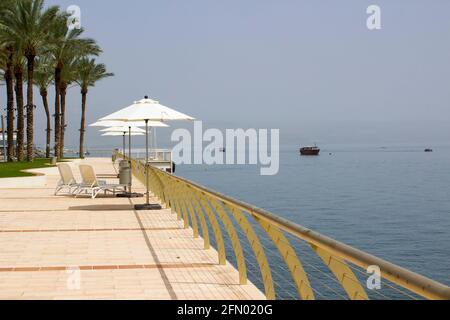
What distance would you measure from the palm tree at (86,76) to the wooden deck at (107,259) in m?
53.3

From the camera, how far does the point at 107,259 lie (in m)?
9.06

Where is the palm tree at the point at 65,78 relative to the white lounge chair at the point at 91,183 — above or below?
above

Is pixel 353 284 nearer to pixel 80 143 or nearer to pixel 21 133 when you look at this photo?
pixel 21 133

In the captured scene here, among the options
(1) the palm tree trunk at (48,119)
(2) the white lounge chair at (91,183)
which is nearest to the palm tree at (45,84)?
(1) the palm tree trunk at (48,119)

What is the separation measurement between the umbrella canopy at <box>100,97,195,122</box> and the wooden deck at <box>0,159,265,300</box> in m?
2.09

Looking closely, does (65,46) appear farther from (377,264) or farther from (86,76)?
(377,264)

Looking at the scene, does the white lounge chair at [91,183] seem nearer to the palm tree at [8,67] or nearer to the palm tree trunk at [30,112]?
the palm tree at [8,67]

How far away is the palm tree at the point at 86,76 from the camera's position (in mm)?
67188

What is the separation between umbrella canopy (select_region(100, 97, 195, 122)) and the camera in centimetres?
1546

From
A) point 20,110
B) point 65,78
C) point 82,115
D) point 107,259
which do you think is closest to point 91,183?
point 107,259

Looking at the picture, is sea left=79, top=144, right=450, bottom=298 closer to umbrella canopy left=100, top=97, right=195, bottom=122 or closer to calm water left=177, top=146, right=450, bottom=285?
calm water left=177, top=146, right=450, bottom=285

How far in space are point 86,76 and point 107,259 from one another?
A: 60949 millimetres

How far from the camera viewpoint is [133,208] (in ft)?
53.7
